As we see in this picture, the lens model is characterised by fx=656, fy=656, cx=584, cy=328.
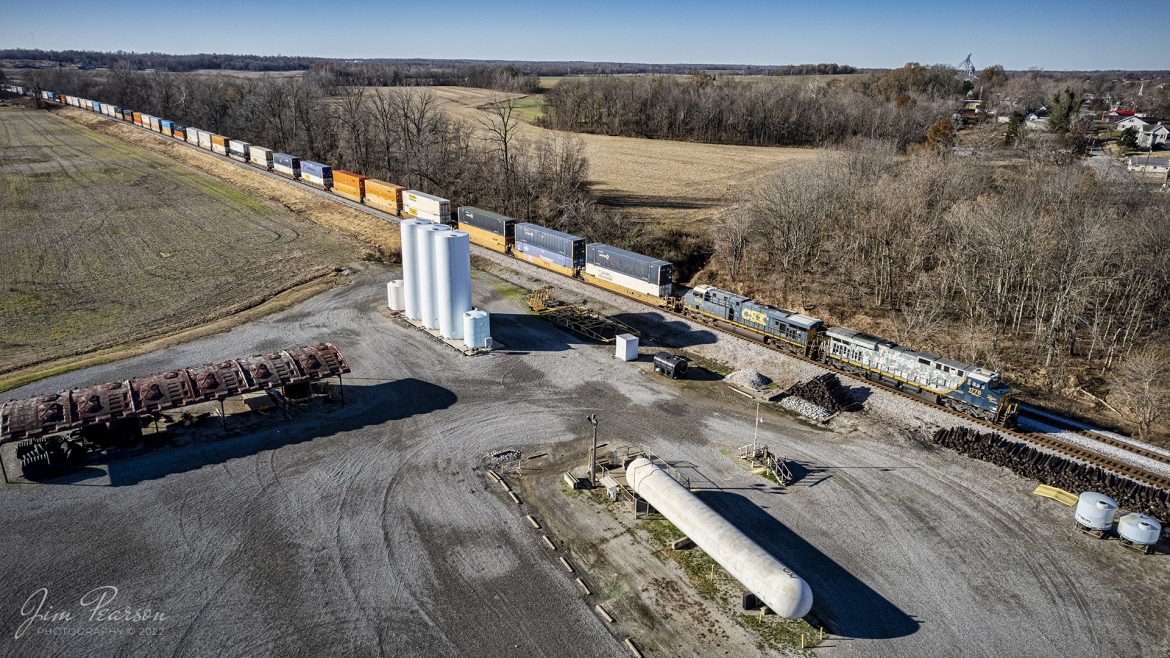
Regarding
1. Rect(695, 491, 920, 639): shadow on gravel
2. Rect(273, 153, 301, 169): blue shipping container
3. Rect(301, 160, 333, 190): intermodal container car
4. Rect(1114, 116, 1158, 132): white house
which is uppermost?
Rect(1114, 116, 1158, 132): white house

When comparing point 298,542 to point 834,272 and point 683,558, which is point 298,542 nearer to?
point 683,558

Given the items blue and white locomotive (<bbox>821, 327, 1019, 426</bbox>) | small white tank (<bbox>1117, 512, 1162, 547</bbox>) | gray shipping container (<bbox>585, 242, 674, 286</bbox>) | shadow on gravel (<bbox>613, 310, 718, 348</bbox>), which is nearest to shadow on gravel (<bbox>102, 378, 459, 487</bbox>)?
shadow on gravel (<bbox>613, 310, 718, 348</bbox>)

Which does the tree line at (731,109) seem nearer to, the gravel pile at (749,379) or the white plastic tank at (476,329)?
the gravel pile at (749,379)

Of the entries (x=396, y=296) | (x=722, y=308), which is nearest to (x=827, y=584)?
(x=722, y=308)

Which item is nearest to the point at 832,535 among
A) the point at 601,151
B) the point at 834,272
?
the point at 834,272

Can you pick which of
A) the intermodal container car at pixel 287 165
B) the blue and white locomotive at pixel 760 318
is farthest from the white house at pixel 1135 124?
the intermodal container car at pixel 287 165

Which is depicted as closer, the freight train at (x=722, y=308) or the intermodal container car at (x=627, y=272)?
the freight train at (x=722, y=308)

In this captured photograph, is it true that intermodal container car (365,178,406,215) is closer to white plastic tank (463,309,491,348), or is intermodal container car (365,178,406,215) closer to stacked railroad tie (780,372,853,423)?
white plastic tank (463,309,491,348)
